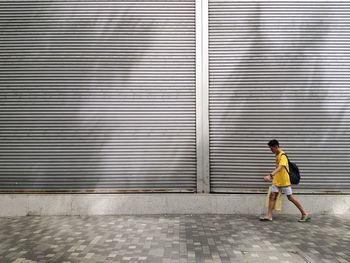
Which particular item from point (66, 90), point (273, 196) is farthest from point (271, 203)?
point (66, 90)

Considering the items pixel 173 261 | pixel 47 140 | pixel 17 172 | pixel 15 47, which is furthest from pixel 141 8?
pixel 173 261

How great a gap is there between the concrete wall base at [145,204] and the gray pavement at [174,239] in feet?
0.71

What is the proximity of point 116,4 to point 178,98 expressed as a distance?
2.53 meters

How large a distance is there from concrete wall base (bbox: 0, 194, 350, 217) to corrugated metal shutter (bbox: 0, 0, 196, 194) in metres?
0.23

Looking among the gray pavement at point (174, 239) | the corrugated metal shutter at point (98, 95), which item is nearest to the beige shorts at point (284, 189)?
the gray pavement at point (174, 239)

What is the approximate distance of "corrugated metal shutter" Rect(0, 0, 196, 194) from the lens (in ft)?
23.9

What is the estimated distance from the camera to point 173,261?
14.6ft

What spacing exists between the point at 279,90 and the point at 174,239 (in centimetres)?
407

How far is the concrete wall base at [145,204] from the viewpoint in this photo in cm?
711

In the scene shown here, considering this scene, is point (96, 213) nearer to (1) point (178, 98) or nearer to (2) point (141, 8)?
(1) point (178, 98)

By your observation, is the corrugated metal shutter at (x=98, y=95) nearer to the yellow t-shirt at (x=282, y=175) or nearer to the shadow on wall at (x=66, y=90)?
the shadow on wall at (x=66, y=90)

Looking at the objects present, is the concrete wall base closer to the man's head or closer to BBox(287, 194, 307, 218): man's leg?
BBox(287, 194, 307, 218): man's leg

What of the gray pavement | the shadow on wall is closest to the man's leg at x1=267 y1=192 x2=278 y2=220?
the gray pavement

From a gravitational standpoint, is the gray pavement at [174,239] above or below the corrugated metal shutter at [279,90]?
below
